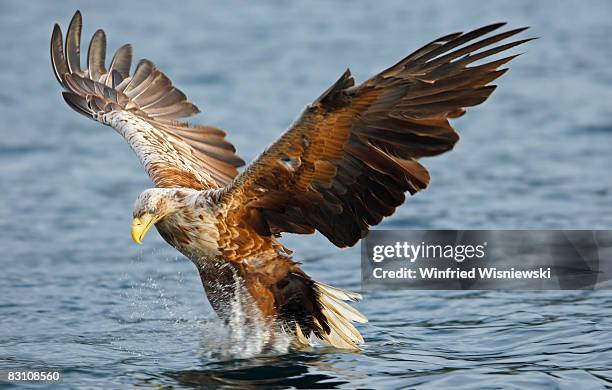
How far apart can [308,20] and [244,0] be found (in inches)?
60.1

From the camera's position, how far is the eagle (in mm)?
6312

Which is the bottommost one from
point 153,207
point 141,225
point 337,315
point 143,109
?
point 337,315

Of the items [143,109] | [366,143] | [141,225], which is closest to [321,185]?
[366,143]

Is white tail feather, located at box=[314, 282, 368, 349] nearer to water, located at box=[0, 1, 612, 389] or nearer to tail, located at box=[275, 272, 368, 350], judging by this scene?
tail, located at box=[275, 272, 368, 350]

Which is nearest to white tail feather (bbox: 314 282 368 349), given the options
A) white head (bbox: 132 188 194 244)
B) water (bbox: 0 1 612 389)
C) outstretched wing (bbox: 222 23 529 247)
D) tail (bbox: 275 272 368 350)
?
tail (bbox: 275 272 368 350)

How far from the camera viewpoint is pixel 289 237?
33.3 ft

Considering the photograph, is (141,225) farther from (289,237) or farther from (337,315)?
(289,237)

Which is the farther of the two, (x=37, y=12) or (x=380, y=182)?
(x=37, y=12)

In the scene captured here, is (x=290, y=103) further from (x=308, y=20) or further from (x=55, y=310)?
(x=55, y=310)

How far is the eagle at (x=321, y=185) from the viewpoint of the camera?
6.31 metres

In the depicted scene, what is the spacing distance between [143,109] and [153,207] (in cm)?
226

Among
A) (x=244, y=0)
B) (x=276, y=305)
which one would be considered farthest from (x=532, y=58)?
(x=276, y=305)

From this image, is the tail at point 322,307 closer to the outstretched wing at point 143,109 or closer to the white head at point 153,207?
the white head at point 153,207

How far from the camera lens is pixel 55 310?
847 cm
